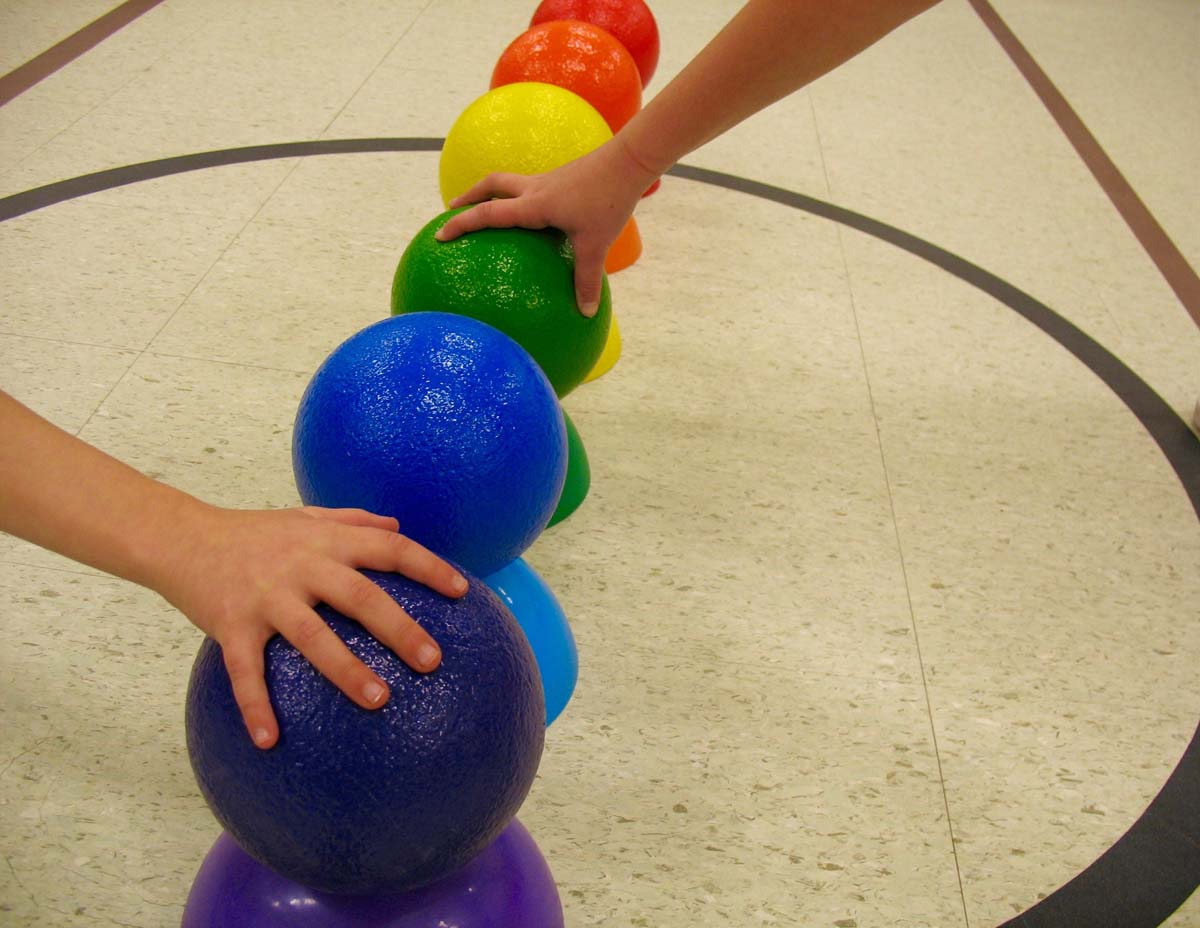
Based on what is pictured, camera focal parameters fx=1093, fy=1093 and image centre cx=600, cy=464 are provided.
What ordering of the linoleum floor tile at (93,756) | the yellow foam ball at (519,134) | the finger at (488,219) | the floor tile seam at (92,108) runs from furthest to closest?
the floor tile seam at (92,108), the yellow foam ball at (519,134), the finger at (488,219), the linoleum floor tile at (93,756)

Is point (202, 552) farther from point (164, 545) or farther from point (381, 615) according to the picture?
point (381, 615)

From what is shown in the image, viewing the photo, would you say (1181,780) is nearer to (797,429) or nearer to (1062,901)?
(1062,901)

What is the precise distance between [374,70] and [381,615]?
306 cm

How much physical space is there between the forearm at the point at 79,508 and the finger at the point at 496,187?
3.09 ft

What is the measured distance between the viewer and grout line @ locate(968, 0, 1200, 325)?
2781 mm

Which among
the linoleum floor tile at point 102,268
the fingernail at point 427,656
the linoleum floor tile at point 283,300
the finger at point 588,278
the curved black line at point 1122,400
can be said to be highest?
the fingernail at point 427,656

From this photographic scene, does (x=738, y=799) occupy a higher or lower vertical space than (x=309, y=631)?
lower

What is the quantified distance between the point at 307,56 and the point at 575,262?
2.42m

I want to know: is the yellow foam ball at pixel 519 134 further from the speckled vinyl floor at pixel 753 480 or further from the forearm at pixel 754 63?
the forearm at pixel 754 63

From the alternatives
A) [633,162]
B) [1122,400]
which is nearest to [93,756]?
[633,162]

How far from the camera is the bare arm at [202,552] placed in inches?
33.6

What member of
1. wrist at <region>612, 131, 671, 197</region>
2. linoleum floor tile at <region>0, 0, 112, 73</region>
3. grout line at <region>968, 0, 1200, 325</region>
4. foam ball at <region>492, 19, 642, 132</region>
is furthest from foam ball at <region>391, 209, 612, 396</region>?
linoleum floor tile at <region>0, 0, 112, 73</region>

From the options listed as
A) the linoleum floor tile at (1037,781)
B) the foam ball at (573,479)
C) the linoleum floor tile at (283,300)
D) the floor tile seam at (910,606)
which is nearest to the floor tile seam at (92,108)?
the linoleum floor tile at (283,300)

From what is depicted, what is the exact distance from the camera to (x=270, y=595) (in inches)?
33.9
